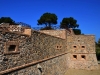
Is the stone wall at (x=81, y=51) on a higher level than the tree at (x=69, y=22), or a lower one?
lower

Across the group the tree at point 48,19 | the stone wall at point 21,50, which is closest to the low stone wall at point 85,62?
the stone wall at point 21,50

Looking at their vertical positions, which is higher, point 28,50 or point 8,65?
point 28,50

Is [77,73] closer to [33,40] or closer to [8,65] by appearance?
[33,40]

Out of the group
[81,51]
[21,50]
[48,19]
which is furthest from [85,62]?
[48,19]

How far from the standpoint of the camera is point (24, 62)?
19.3ft

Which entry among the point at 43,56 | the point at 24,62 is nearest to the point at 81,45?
the point at 43,56

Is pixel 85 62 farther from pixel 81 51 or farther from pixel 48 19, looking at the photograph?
pixel 48 19

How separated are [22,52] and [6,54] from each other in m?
1.12

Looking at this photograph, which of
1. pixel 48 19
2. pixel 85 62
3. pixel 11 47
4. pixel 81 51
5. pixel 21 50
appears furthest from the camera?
pixel 48 19

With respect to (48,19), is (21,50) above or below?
below

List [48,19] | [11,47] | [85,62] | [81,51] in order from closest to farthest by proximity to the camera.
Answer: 1. [11,47]
2. [85,62]
3. [81,51]
4. [48,19]

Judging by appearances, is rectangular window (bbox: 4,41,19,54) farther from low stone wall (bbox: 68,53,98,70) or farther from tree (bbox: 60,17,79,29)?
tree (bbox: 60,17,79,29)

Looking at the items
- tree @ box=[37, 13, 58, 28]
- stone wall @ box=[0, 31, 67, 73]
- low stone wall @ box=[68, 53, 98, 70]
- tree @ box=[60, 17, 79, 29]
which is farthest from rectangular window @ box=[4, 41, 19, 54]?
tree @ box=[60, 17, 79, 29]

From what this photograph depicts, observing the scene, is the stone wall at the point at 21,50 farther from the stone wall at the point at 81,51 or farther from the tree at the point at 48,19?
the tree at the point at 48,19
